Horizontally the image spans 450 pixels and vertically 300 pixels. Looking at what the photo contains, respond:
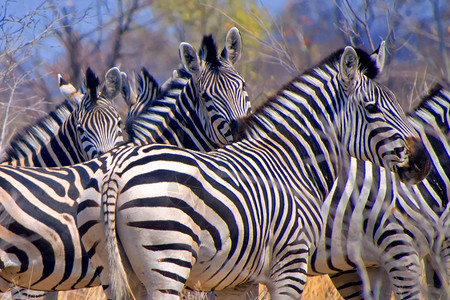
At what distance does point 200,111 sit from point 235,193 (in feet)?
7.01

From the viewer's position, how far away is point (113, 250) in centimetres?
318

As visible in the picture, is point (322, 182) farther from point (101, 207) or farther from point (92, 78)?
point (92, 78)

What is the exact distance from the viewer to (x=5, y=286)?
4316mm

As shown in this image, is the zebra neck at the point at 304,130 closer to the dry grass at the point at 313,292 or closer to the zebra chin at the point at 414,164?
the zebra chin at the point at 414,164

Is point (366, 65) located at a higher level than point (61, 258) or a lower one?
higher

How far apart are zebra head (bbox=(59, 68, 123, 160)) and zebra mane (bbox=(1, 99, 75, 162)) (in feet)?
0.70

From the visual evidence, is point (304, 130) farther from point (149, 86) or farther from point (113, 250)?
point (149, 86)

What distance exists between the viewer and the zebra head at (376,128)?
163 inches

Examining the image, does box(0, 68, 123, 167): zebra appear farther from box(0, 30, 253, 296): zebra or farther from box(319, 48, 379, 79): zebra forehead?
box(319, 48, 379, 79): zebra forehead

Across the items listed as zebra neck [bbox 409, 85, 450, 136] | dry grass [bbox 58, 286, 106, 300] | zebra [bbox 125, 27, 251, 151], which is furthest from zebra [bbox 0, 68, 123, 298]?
zebra neck [bbox 409, 85, 450, 136]

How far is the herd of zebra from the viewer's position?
10.6ft

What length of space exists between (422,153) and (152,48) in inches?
752

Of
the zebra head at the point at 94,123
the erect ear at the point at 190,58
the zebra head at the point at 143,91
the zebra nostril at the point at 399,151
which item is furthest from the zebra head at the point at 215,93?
the zebra nostril at the point at 399,151

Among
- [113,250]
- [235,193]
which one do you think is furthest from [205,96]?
[113,250]
